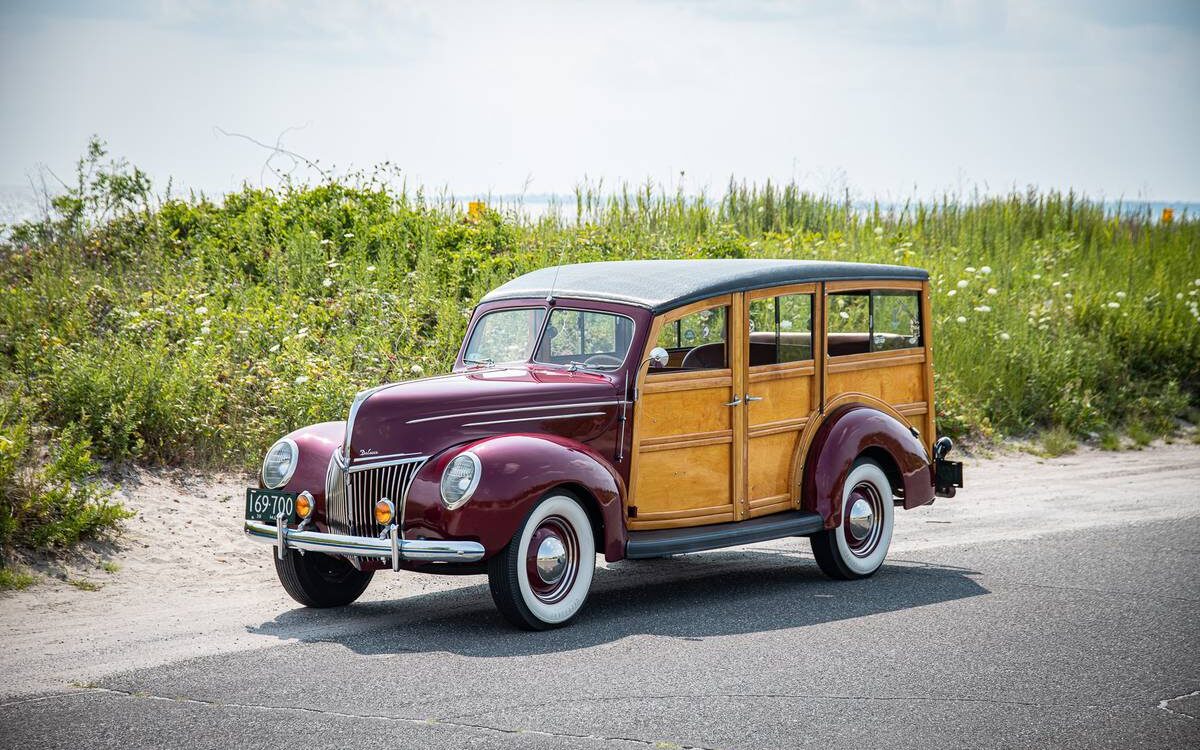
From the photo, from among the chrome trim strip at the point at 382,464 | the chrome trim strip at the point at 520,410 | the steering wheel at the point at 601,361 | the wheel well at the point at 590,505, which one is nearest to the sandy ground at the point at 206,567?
the chrome trim strip at the point at 382,464

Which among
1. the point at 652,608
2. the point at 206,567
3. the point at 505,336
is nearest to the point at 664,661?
the point at 652,608

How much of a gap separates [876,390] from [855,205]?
1299 cm

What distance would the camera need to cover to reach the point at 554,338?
25.9 feet

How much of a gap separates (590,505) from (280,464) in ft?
6.11

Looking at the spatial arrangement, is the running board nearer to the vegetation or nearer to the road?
the road

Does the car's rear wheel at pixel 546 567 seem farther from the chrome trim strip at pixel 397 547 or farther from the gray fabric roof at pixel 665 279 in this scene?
the gray fabric roof at pixel 665 279

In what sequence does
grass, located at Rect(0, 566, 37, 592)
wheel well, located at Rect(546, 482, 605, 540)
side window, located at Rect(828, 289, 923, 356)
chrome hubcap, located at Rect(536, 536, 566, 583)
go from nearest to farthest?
chrome hubcap, located at Rect(536, 536, 566, 583) → wheel well, located at Rect(546, 482, 605, 540) → grass, located at Rect(0, 566, 37, 592) → side window, located at Rect(828, 289, 923, 356)

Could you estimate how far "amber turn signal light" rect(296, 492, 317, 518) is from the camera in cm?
701

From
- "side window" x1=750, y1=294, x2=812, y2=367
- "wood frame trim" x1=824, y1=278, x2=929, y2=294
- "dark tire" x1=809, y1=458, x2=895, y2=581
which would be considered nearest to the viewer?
"dark tire" x1=809, y1=458, x2=895, y2=581

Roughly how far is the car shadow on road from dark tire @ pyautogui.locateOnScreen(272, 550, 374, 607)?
0.08 metres

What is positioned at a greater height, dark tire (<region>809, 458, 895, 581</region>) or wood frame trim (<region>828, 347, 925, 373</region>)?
wood frame trim (<region>828, 347, 925, 373</region>)

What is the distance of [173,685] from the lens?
570 cm

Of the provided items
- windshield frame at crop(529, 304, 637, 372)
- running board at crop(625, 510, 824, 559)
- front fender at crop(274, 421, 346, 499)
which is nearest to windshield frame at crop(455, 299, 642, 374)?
windshield frame at crop(529, 304, 637, 372)

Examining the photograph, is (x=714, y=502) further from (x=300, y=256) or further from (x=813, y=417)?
(x=300, y=256)
